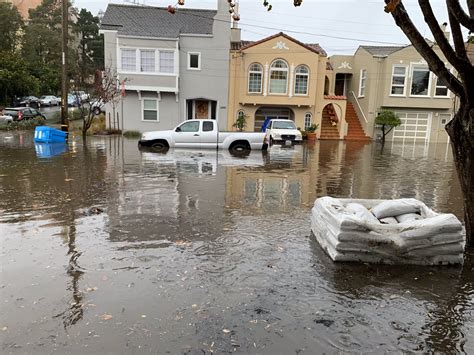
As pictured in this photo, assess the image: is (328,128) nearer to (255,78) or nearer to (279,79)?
(279,79)

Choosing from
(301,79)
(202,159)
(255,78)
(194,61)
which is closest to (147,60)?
(194,61)

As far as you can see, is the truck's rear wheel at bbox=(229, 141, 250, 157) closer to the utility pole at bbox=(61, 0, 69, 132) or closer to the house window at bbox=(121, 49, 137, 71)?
the utility pole at bbox=(61, 0, 69, 132)

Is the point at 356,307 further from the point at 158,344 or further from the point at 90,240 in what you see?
the point at 90,240

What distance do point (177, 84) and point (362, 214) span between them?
25289 millimetres

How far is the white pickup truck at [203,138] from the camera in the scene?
19.1 meters

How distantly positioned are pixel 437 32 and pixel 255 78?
26102 mm

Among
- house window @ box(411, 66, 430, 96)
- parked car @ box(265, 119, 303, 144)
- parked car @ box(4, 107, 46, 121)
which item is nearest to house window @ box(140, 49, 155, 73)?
parked car @ box(265, 119, 303, 144)

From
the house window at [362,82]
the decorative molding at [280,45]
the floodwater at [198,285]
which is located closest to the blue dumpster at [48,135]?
the floodwater at [198,285]

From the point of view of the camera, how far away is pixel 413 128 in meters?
33.7

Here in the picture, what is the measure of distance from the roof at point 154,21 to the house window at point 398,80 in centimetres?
1412

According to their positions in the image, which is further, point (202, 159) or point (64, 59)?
point (64, 59)

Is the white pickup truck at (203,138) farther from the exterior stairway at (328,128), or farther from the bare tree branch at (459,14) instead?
the bare tree branch at (459,14)

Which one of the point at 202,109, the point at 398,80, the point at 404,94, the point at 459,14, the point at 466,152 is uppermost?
the point at 398,80

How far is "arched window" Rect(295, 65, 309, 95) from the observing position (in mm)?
30828
